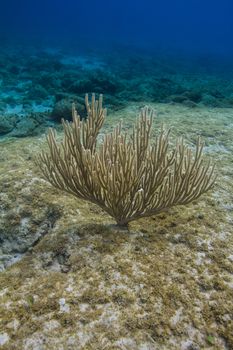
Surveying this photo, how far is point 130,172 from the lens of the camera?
2.78 m

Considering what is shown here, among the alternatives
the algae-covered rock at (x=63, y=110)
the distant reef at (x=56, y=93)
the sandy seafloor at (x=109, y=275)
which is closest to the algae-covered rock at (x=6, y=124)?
the distant reef at (x=56, y=93)

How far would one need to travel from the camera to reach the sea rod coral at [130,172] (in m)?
2.80

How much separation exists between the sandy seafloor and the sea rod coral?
35cm

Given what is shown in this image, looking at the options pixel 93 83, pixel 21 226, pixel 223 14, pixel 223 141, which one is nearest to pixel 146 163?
pixel 21 226

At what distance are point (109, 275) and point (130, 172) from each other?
1.00 m

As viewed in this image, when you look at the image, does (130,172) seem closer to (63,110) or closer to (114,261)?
(114,261)

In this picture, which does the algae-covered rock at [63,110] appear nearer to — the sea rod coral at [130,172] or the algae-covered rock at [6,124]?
the algae-covered rock at [6,124]

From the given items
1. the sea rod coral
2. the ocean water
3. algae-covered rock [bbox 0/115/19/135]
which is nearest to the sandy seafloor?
the ocean water

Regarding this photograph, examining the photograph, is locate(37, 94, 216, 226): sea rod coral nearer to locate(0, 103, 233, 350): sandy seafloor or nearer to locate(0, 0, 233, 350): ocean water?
locate(0, 0, 233, 350): ocean water

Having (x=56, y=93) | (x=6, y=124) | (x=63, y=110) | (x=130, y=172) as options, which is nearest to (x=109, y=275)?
(x=130, y=172)

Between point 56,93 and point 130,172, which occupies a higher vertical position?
point 130,172

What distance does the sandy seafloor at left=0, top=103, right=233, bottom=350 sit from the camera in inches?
81.0

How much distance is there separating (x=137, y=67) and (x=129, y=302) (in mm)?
22913

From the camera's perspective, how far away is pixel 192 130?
262 inches
